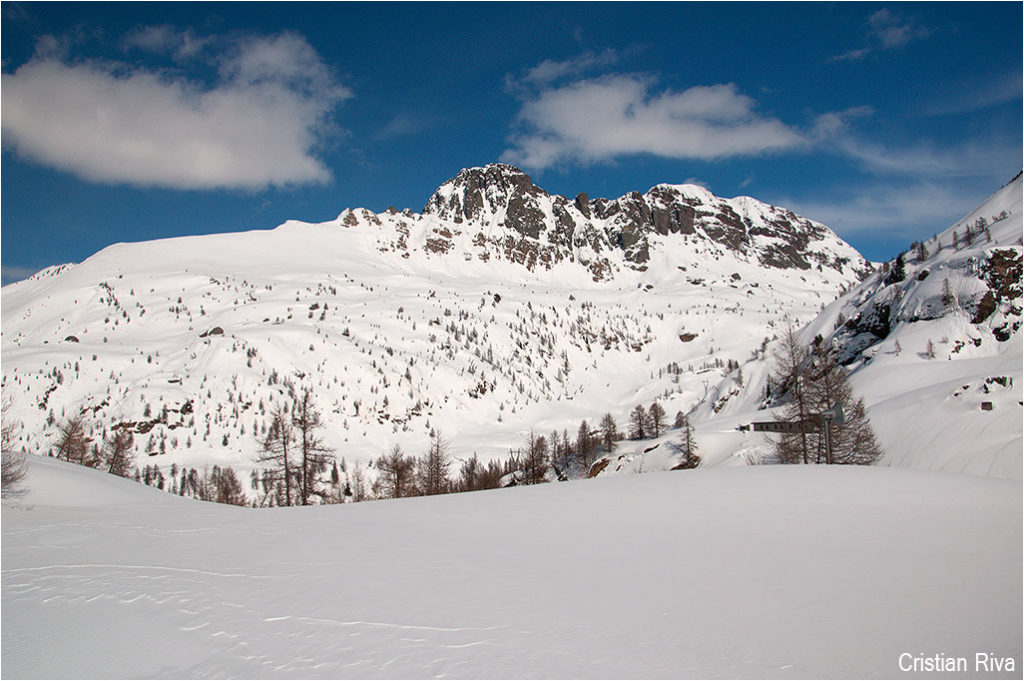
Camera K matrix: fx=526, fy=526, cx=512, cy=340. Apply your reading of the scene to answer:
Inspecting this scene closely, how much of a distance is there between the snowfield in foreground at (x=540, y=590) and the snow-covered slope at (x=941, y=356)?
22879 millimetres

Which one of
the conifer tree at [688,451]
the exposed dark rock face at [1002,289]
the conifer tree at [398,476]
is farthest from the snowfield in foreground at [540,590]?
the exposed dark rock face at [1002,289]

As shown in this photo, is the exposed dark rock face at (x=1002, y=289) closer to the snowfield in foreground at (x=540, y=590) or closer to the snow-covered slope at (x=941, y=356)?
the snow-covered slope at (x=941, y=356)

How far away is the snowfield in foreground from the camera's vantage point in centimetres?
622

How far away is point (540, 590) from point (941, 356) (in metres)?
66.5

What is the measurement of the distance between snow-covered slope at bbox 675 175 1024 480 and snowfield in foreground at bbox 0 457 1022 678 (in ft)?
75.1

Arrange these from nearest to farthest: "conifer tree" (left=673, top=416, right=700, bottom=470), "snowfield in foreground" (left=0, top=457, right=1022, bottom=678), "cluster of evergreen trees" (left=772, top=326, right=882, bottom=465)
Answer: "snowfield in foreground" (left=0, top=457, right=1022, bottom=678) → "cluster of evergreen trees" (left=772, top=326, right=882, bottom=465) → "conifer tree" (left=673, top=416, right=700, bottom=470)

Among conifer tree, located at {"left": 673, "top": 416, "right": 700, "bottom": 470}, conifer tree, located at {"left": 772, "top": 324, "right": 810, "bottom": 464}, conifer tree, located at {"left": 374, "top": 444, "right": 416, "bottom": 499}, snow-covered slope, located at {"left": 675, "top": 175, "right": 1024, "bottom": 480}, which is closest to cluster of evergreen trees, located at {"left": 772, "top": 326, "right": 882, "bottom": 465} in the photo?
conifer tree, located at {"left": 772, "top": 324, "right": 810, "bottom": 464}

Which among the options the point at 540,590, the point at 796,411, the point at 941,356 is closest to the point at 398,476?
the point at 796,411

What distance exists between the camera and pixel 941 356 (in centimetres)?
5666

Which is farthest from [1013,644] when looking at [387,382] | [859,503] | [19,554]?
[387,382]

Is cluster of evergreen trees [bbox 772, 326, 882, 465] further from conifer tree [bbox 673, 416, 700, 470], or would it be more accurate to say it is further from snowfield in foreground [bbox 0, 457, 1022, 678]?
snowfield in foreground [bbox 0, 457, 1022, 678]

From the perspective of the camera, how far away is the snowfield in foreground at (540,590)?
6.22 metres

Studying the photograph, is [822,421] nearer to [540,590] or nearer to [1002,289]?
[540,590]

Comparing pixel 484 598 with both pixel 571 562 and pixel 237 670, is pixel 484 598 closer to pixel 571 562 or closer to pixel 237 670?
pixel 571 562
